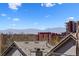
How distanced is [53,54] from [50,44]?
0.12m

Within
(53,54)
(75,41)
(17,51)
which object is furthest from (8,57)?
(75,41)

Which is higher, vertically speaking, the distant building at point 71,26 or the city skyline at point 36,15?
the city skyline at point 36,15

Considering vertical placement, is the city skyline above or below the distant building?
above

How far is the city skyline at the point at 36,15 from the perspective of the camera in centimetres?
358

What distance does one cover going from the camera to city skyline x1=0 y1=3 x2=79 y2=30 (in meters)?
3.58

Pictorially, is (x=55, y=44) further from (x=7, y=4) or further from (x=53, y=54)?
(x=7, y=4)

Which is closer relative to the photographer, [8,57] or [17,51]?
[8,57]

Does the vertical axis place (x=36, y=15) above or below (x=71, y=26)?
above

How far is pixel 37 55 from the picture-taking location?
3.50 meters

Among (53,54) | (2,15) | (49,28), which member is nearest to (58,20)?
(49,28)

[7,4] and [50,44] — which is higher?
[7,4]

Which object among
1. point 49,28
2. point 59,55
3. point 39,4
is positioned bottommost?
point 59,55

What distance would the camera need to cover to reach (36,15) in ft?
11.8

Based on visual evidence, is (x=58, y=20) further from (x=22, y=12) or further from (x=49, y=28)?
(x=22, y=12)
